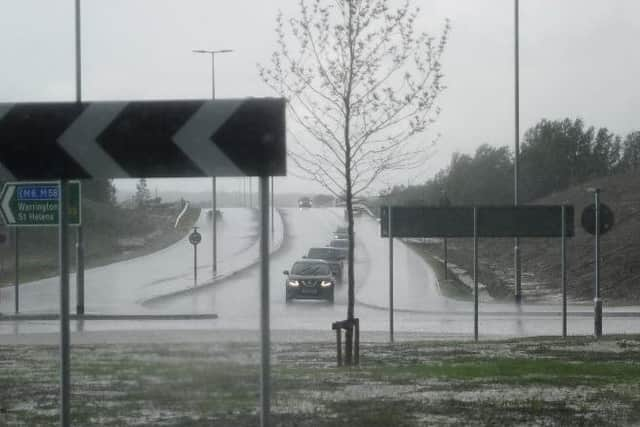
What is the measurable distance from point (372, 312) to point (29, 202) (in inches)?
1001

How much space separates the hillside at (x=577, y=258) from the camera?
38.6 meters

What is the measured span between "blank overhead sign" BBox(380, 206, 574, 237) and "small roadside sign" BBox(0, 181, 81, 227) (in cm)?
1268

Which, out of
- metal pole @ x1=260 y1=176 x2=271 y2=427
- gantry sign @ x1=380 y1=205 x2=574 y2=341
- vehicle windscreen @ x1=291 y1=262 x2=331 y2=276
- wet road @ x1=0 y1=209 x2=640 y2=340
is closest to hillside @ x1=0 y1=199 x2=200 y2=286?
wet road @ x1=0 y1=209 x2=640 y2=340

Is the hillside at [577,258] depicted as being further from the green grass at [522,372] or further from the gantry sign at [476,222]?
the green grass at [522,372]

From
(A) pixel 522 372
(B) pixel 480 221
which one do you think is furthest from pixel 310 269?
(A) pixel 522 372

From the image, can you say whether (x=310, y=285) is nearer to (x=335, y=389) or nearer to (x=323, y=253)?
(x=323, y=253)

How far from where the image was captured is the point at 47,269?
125ft

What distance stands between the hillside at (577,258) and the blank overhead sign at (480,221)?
1438cm

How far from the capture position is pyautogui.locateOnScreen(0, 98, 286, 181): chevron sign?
558cm

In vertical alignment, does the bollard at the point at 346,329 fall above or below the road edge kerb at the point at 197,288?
above

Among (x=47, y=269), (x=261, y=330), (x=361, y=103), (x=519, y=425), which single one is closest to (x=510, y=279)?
(x=47, y=269)

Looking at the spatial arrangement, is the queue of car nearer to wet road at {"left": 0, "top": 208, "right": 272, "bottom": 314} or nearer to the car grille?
the car grille

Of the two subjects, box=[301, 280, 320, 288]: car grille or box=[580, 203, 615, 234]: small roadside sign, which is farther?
box=[301, 280, 320, 288]: car grille

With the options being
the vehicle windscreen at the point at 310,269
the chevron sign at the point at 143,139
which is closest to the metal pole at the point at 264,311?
the chevron sign at the point at 143,139
